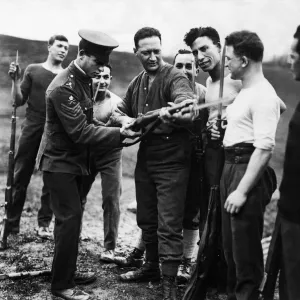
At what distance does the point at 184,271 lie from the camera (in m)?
→ 4.34

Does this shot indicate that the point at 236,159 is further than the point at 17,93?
No

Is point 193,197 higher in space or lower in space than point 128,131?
lower

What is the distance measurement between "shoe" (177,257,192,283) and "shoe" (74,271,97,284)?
777mm

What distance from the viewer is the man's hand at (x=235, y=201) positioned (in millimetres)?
3014

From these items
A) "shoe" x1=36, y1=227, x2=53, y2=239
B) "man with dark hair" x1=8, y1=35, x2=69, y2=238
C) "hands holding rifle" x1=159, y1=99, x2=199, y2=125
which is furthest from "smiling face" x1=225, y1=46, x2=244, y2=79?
"shoe" x1=36, y1=227, x2=53, y2=239

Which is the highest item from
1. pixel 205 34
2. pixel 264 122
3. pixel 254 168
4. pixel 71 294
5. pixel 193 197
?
pixel 205 34

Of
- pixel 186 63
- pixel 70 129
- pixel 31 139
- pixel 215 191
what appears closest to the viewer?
pixel 215 191

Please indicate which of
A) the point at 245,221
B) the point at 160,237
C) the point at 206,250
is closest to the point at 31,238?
the point at 160,237

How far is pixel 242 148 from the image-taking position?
10.2 ft

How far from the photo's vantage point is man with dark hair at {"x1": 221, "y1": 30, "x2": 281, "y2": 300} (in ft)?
9.74

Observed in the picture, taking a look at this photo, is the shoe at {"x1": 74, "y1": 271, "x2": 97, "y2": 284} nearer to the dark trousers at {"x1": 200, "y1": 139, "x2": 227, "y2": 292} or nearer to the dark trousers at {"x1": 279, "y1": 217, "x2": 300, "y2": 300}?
the dark trousers at {"x1": 200, "y1": 139, "x2": 227, "y2": 292}

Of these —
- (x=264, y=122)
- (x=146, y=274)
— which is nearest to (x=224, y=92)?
(x=264, y=122)

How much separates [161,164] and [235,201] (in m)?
1.04

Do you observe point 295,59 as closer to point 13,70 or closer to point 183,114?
point 183,114
